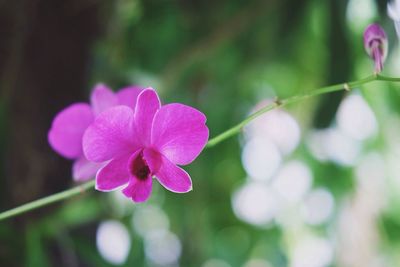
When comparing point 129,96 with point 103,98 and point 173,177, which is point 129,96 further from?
point 173,177

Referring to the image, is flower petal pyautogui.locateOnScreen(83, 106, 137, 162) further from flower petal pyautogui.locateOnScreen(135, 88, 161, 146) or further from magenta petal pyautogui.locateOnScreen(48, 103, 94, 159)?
magenta petal pyautogui.locateOnScreen(48, 103, 94, 159)

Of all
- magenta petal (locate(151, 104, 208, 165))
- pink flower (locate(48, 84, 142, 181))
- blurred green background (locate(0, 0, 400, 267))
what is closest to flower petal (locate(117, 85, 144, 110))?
pink flower (locate(48, 84, 142, 181))

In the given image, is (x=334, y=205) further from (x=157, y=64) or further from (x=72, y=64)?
(x=72, y=64)

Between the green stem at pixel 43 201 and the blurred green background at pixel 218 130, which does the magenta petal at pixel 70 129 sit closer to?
the green stem at pixel 43 201

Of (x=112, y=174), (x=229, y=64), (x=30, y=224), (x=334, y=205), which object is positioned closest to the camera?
(x=112, y=174)

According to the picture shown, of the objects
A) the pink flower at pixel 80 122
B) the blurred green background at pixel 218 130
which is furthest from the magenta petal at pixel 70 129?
the blurred green background at pixel 218 130

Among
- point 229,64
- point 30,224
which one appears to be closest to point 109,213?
point 30,224

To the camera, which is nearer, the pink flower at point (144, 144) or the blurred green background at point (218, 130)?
the pink flower at point (144, 144)
